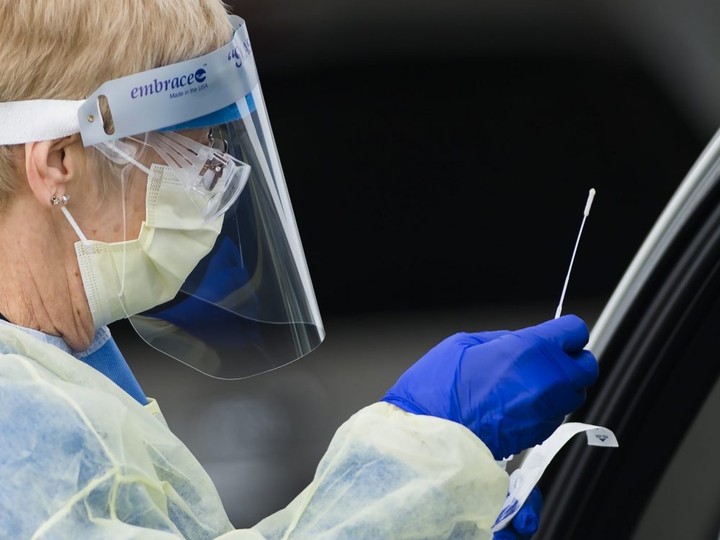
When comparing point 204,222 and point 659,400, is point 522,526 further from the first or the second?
point 204,222

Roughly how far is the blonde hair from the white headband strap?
0.01m

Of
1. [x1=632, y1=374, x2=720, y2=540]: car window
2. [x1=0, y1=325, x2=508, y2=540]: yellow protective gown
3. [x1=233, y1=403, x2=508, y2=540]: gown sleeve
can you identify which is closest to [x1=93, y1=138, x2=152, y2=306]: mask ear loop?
[x1=0, y1=325, x2=508, y2=540]: yellow protective gown

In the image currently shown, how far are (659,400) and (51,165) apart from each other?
868 mm

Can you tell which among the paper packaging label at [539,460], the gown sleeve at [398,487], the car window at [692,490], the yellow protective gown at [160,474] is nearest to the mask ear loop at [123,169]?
the yellow protective gown at [160,474]

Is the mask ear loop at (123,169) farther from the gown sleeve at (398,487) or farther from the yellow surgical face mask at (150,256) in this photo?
the gown sleeve at (398,487)

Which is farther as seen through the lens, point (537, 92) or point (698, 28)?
point (537, 92)

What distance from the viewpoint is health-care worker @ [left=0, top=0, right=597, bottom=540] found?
1157 millimetres

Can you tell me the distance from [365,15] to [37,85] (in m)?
4.15

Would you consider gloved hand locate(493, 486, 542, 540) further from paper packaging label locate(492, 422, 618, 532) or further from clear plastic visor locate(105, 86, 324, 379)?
clear plastic visor locate(105, 86, 324, 379)

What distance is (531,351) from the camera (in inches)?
53.4

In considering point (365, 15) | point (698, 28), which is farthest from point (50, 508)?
point (365, 15)

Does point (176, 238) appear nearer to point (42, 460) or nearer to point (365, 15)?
point (42, 460)

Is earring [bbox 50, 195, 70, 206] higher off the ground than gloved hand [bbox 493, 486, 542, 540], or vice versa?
earring [bbox 50, 195, 70, 206]

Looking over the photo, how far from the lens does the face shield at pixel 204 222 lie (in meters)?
1.37
